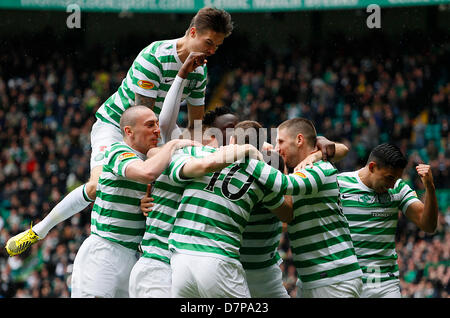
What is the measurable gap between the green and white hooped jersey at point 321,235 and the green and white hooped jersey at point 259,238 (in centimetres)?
24

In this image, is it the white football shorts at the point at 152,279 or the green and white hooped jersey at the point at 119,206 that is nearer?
the white football shorts at the point at 152,279

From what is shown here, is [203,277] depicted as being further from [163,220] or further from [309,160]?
[309,160]

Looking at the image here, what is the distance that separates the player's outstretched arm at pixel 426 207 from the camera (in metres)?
4.77

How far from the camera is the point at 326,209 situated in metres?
4.39

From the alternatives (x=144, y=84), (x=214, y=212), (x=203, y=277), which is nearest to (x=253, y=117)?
(x=144, y=84)

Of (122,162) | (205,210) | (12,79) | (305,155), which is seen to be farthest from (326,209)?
(12,79)

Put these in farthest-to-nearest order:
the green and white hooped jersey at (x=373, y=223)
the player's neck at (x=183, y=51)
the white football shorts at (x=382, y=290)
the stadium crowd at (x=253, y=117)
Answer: the stadium crowd at (x=253, y=117), the player's neck at (x=183, y=51), the green and white hooped jersey at (x=373, y=223), the white football shorts at (x=382, y=290)

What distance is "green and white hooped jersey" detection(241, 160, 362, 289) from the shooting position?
14.2 ft

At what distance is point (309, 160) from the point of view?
4418 millimetres

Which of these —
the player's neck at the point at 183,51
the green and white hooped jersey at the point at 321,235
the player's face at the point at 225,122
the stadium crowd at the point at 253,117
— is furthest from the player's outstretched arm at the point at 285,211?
the stadium crowd at the point at 253,117

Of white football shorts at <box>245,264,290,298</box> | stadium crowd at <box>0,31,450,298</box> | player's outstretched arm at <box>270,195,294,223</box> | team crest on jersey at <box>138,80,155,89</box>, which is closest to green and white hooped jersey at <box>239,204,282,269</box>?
white football shorts at <box>245,264,290,298</box>

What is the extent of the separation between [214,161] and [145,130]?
78 centimetres

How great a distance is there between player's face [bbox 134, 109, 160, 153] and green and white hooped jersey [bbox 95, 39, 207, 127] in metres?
0.81

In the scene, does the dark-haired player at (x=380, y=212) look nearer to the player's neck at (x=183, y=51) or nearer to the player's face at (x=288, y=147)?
the player's face at (x=288, y=147)
